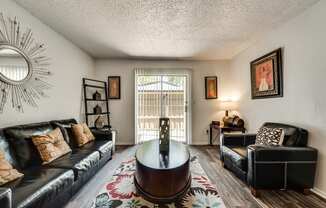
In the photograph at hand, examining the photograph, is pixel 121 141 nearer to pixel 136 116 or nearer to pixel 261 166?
pixel 136 116

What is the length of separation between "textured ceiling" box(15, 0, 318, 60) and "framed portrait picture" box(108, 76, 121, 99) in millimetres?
1129

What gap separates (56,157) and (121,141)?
298 centimetres

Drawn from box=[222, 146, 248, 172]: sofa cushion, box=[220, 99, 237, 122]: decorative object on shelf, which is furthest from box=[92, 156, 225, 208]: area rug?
box=[220, 99, 237, 122]: decorative object on shelf

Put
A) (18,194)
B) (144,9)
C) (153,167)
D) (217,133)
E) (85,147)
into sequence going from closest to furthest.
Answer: (18,194) < (153,167) < (144,9) < (85,147) < (217,133)

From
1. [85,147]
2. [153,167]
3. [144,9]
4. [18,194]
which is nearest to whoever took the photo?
[18,194]

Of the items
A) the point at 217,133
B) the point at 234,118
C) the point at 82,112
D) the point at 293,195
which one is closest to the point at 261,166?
the point at 293,195

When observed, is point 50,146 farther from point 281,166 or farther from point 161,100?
point 161,100

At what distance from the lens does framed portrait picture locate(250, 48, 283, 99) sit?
3143mm

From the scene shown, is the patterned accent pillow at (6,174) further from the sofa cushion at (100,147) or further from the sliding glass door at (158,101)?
the sliding glass door at (158,101)

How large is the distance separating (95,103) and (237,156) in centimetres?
391

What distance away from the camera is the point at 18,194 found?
1507 mm

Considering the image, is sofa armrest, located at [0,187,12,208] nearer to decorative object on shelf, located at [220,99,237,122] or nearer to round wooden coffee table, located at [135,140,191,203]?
round wooden coffee table, located at [135,140,191,203]

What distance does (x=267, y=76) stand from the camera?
11.3 ft

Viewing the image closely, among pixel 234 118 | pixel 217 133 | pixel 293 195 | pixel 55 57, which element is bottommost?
pixel 293 195
